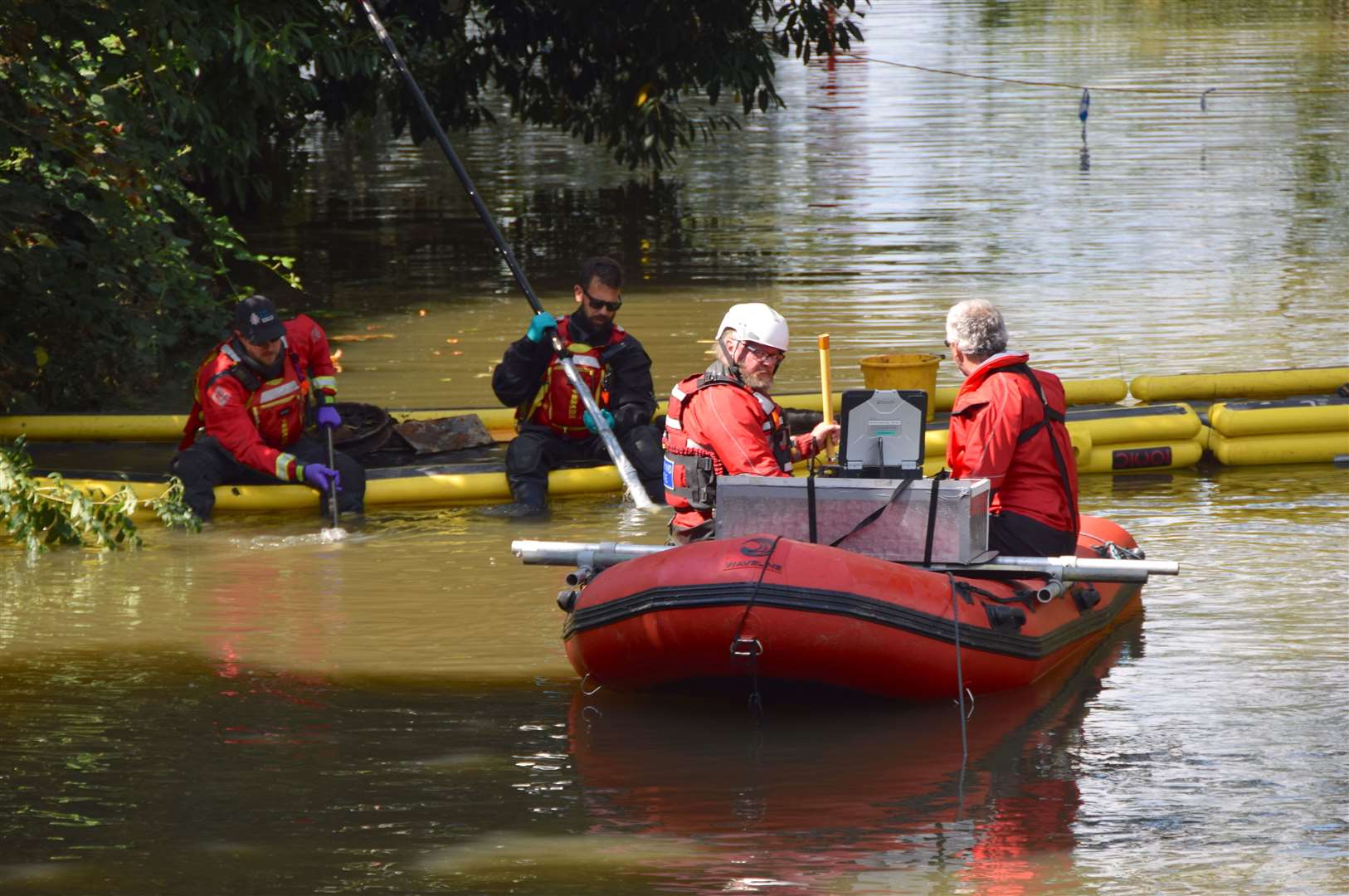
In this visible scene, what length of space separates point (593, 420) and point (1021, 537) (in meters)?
3.55

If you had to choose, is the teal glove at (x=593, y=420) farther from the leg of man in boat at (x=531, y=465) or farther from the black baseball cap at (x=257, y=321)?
the black baseball cap at (x=257, y=321)

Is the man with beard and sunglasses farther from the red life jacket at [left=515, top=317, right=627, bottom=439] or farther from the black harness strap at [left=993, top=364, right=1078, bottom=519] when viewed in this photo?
the black harness strap at [left=993, top=364, right=1078, bottom=519]

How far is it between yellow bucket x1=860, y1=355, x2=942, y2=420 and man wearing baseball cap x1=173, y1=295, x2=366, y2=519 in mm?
2704

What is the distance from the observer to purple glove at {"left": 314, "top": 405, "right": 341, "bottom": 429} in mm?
10141

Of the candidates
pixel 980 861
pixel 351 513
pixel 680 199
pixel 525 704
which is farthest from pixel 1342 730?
pixel 680 199

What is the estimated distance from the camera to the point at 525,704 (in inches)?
285

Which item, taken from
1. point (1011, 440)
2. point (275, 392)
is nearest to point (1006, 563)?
point (1011, 440)

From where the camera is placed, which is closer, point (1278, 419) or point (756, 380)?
point (756, 380)

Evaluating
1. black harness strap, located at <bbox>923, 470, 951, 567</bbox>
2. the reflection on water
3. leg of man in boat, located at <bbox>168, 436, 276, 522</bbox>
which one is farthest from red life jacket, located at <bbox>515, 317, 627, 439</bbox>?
black harness strap, located at <bbox>923, 470, 951, 567</bbox>

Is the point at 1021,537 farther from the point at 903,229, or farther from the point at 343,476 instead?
the point at 903,229

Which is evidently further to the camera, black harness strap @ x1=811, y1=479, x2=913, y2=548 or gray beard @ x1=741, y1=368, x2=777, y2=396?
gray beard @ x1=741, y1=368, x2=777, y2=396

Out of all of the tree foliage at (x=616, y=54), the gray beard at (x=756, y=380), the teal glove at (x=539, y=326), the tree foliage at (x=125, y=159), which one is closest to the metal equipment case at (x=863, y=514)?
the gray beard at (x=756, y=380)

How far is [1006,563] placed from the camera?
23.1 feet

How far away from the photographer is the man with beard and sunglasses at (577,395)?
1011cm
